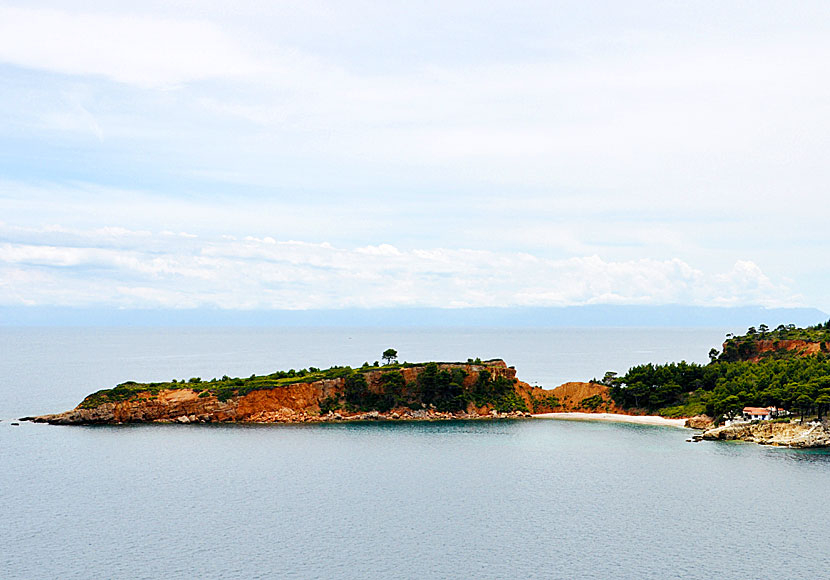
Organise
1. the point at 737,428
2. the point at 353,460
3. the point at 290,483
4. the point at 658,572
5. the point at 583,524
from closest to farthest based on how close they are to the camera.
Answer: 1. the point at 658,572
2. the point at 583,524
3. the point at 290,483
4. the point at 353,460
5. the point at 737,428

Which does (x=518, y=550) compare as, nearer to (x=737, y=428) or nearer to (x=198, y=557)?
(x=198, y=557)

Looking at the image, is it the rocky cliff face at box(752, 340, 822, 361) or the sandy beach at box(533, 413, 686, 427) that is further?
the rocky cliff face at box(752, 340, 822, 361)

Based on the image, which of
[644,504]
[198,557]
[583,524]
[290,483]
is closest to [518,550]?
[583,524]

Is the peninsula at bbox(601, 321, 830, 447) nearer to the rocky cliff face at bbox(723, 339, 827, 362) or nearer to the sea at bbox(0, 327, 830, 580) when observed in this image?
the rocky cliff face at bbox(723, 339, 827, 362)

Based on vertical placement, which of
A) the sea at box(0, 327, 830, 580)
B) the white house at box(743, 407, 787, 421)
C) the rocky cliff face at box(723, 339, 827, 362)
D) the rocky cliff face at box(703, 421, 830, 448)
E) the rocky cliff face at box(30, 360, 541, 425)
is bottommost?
the sea at box(0, 327, 830, 580)

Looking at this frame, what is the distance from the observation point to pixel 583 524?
69.6 meters

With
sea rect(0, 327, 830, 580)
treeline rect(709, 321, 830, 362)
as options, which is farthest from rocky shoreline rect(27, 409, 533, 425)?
treeline rect(709, 321, 830, 362)

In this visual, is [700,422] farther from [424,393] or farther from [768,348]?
[424,393]

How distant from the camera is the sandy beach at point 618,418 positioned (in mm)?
132625

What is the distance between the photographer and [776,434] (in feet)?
365

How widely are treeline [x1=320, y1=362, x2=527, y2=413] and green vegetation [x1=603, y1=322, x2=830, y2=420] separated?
2306 cm

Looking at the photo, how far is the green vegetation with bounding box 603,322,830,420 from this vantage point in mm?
116000

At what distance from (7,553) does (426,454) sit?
54902 millimetres

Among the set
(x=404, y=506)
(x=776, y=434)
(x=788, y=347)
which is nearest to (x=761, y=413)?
(x=776, y=434)
